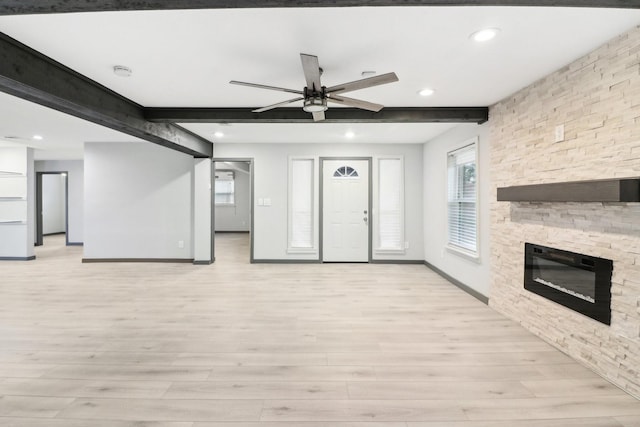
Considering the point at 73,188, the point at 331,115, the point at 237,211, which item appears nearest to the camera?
the point at 331,115

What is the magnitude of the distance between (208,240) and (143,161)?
2090mm

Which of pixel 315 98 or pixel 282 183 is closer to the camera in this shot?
pixel 315 98

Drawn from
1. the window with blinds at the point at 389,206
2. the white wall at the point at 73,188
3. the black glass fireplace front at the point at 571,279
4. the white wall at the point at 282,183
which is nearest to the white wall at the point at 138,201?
the white wall at the point at 282,183

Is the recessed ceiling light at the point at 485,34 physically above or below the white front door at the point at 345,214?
above

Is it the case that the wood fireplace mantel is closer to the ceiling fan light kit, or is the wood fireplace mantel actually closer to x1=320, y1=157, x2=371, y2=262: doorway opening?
the ceiling fan light kit

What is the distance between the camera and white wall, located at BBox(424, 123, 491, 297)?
3975mm

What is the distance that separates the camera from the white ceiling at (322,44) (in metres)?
1.97

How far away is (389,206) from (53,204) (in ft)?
37.2

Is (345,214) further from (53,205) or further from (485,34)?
(53,205)

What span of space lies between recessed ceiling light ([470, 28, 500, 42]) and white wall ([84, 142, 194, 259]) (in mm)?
5601

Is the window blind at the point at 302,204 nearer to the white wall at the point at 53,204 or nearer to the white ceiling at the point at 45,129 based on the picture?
the white ceiling at the point at 45,129

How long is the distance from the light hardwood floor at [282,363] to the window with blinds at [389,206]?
6.35 feet

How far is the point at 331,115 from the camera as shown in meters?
3.93

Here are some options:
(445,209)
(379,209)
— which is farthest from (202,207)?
(445,209)
